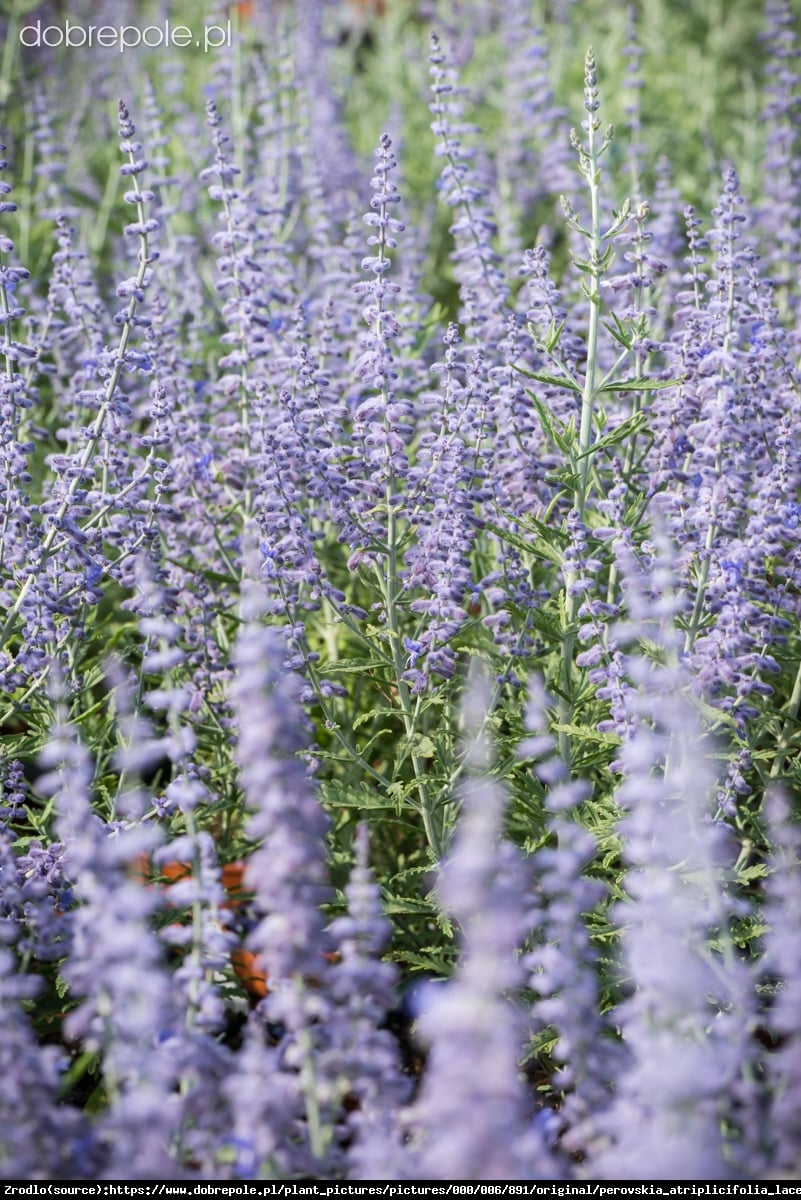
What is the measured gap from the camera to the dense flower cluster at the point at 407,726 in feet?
7.55

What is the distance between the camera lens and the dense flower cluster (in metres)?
2.30

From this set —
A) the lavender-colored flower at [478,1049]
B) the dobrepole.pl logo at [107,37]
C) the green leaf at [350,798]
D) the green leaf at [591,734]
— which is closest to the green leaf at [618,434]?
the green leaf at [591,734]

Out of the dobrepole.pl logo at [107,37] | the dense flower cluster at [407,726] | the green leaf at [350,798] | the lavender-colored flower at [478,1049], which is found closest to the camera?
the lavender-colored flower at [478,1049]

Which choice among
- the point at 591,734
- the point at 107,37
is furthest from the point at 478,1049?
the point at 107,37

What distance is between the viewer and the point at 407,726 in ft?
12.6

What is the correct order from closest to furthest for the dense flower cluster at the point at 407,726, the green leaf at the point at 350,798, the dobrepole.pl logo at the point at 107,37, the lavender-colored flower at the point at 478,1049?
the lavender-colored flower at the point at 478,1049
the dense flower cluster at the point at 407,726
the green leaf at the point at 350,798
the dobrepole.pl logo at the point at 107,37

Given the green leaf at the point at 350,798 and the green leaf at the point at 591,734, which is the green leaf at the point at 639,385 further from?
the green leaf at the point at 350,798

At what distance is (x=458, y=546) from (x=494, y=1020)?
1.84 m

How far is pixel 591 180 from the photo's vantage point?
3.67 meters

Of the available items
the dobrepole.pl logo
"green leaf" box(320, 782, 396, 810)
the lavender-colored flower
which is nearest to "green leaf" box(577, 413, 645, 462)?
"green leaf" box(320, 782, 396, 810)

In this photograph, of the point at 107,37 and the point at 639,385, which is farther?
the point at 107,37

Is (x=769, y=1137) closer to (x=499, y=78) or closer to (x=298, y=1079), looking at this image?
(x=298, y=1079)

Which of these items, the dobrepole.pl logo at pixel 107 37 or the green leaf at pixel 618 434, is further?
the dobrepole.pl logo at pixel 107 37

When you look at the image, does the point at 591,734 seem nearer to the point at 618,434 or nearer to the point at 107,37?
the point at 618,434
